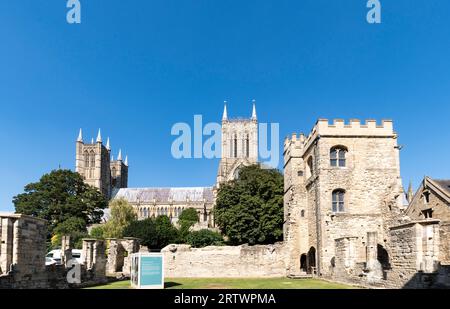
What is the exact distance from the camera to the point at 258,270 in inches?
1260

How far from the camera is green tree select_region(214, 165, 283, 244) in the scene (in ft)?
141

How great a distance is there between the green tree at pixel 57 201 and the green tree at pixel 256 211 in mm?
22074

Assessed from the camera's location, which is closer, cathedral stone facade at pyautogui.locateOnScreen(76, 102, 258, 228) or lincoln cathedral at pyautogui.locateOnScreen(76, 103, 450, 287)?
lincoln cathedral at pyautogui.locateOnScreen(76, 103, 450, 287)

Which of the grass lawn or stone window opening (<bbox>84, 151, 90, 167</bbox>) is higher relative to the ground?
stone window opening (<bbox>84, 151, 90, 167</bbox>)

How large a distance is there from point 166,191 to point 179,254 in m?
76.5

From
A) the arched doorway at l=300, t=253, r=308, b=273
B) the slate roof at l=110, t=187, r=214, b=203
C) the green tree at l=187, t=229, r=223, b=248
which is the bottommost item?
the arched doorway at l=300, t=253, r=308, b=273

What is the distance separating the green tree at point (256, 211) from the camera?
141ft

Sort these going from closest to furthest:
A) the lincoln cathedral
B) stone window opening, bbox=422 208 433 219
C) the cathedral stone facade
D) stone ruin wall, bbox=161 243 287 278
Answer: the lincoln cathedral → stone window opening, bbox=422 208 433 219 → stone ruin wall, bbox=161 243 287 278 → the cathedral stone facade

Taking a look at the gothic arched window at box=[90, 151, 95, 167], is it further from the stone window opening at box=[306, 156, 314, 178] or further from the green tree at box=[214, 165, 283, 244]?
the stone window opening at box=[306, 156, 314, 178]

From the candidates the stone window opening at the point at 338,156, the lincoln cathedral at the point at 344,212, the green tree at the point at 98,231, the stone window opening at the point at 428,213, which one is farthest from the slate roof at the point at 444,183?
the green tree at the point at 98,231

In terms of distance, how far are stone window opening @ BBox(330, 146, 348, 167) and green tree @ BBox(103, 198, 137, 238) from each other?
34.4 meters

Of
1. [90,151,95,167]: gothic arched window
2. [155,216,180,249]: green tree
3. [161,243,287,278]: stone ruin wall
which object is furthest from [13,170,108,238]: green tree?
[90,151,95,167]: gothic arched window
